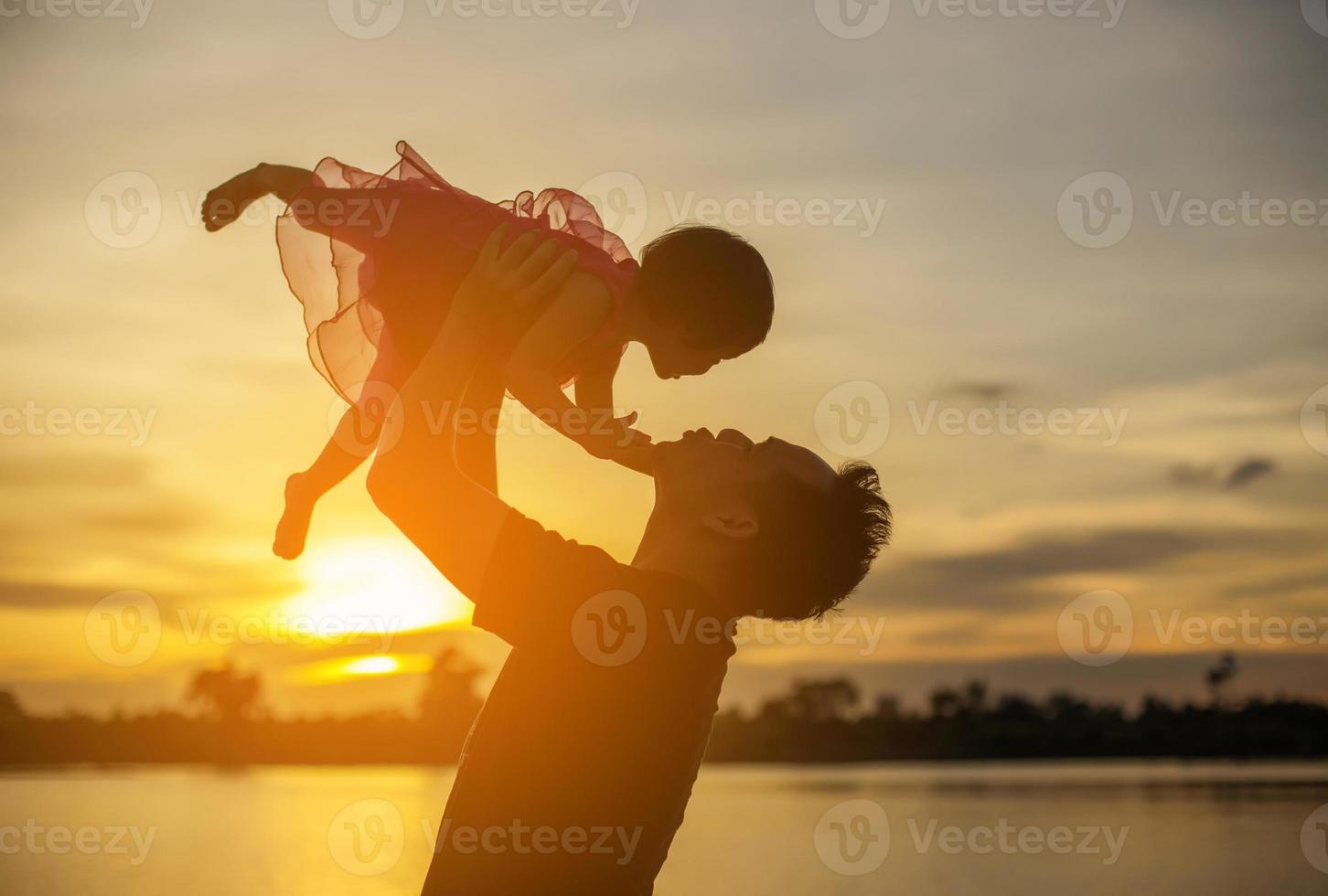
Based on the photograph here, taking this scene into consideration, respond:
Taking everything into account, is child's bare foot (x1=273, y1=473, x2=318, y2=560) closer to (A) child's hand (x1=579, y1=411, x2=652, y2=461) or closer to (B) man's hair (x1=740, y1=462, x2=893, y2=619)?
(A) child's hand (x1=579, y1=411, x2=652, y2=461)

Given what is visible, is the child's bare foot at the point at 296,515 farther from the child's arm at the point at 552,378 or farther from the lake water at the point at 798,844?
the lake water at the point at 798,844

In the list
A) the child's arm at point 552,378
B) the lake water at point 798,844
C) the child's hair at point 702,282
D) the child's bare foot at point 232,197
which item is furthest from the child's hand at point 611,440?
the lake water at point 798,844

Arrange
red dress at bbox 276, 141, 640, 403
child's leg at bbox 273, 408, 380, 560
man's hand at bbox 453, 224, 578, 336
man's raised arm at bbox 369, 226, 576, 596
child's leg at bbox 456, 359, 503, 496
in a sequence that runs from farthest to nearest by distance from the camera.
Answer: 1. child's leg at bbox 273, 408, 380, 560
2. red dress at bbox 276, 141, 640, 403
3. child's leg at bbox 456, 359, 503, 496
4. man's hand at bbox 453, 224, 578, 336
5. man's raised arm at bbox 369, 226, 576, 596

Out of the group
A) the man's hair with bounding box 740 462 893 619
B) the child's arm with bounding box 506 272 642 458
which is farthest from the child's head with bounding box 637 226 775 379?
the man's hair with bounding box 740 462 893 619

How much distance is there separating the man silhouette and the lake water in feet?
72.5

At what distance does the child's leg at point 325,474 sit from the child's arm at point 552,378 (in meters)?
0.53

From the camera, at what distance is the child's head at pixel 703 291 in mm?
3158

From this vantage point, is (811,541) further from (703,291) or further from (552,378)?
(703,291)

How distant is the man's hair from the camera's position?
2.04 m

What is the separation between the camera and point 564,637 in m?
1.77

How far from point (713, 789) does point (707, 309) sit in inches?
2900

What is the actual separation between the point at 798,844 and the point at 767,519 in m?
32.8

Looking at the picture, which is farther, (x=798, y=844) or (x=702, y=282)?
(x=798, y=844)

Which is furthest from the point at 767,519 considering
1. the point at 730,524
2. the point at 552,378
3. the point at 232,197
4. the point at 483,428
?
the point at 232,197
